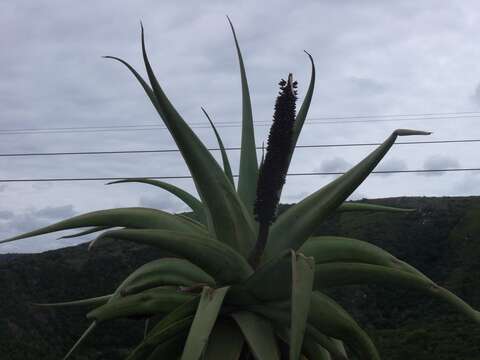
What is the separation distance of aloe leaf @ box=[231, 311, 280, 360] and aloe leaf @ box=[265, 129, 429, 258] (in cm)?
28

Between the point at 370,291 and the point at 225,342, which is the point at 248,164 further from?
the point at 370,291

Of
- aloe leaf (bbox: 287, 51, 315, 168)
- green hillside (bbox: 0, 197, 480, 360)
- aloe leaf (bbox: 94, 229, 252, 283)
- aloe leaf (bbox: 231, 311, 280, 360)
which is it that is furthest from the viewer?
green hillside (bbox: 0, 197, 480, 360)

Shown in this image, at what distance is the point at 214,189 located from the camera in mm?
3006

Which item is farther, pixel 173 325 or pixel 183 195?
pixel 183 195

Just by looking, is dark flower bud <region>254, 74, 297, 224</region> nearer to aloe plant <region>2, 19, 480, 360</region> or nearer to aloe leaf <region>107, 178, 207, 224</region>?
aloe plant <region>2, 19, 480, 360</region>

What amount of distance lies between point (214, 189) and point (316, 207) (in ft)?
1.38

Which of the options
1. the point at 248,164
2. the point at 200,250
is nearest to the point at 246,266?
the point at 200,250

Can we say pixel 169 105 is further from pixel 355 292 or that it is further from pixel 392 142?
pixel 355 292

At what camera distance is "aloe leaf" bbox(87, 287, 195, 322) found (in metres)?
2.94

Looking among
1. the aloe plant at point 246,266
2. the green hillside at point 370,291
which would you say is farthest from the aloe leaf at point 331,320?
the green hillside at point 370,291

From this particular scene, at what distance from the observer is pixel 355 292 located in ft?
166

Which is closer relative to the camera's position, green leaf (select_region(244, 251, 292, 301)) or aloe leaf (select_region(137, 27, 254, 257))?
green leaf (select_region(244, 251, 292, 301))

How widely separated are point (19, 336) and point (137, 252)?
1596 cm

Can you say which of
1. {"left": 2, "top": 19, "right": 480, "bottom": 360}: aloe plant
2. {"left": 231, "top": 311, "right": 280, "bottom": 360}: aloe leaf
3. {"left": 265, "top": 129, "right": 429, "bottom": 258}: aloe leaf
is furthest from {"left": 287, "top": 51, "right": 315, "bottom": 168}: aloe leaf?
{"left": 231, "top": 311, "right": 280, "bottom": 360}: aloe leaf
